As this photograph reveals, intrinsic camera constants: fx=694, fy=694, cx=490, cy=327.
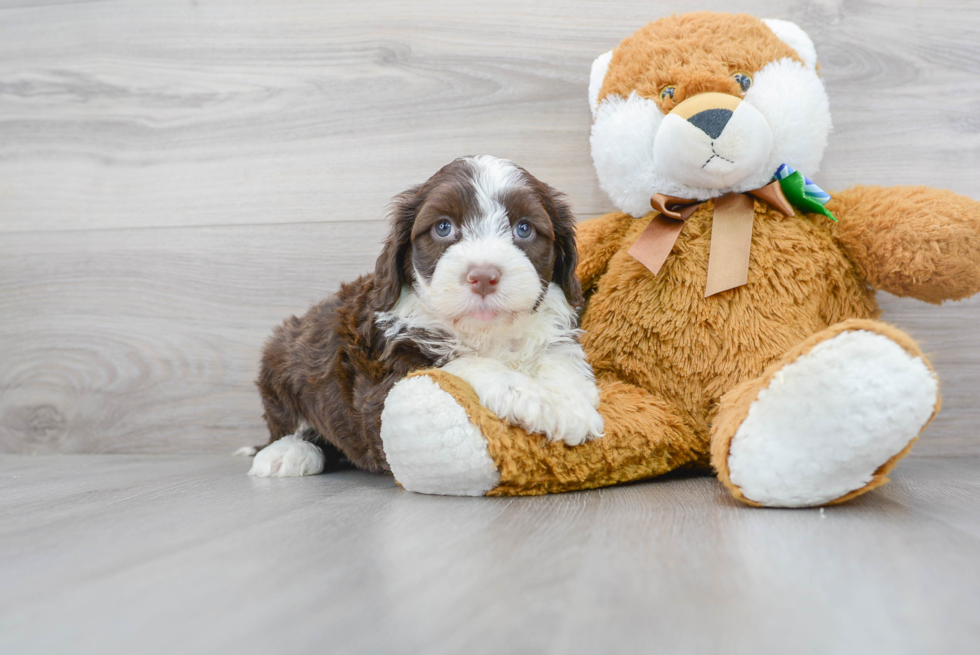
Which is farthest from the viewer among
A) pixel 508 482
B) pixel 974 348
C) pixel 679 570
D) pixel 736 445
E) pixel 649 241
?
pixel 974 348

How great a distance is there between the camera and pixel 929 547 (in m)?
0.88

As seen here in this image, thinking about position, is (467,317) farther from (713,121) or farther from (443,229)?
(713,121)

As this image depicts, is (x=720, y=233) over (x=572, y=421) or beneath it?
Answer: over

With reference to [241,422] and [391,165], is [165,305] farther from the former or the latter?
[391,165]

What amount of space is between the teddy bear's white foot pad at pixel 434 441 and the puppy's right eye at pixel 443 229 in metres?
0.28

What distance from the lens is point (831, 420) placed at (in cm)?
100

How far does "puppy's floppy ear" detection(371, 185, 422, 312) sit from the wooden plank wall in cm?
64

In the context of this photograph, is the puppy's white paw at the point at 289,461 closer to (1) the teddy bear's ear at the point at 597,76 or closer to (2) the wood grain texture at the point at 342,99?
(2) the wood grain texture at the point at 342,99

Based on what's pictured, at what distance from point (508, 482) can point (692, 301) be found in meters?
0.56

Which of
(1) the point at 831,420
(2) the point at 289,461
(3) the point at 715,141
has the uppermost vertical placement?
(3) the point at 715,141

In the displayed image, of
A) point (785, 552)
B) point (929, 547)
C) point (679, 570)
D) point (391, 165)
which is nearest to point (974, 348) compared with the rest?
point (929, 547)

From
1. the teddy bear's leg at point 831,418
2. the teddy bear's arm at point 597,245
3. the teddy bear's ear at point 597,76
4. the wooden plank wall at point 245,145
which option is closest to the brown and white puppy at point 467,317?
the teddy bear's arm at point 597,245

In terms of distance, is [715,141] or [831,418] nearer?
[831,418]

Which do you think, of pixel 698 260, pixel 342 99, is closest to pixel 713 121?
pixel 698 260
